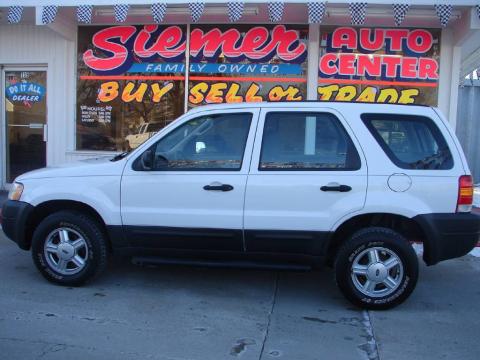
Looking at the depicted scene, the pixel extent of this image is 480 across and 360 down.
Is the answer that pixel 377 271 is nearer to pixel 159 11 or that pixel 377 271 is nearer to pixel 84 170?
pixel 84 170

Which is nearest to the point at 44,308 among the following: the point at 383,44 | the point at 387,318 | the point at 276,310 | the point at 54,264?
the point at 54,264

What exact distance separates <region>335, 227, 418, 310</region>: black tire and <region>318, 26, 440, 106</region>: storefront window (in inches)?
198

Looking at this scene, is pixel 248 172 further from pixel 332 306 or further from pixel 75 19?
pixel 75 19

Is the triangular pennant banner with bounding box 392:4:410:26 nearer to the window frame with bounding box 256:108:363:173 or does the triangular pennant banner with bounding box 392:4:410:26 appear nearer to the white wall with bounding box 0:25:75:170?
the window frame with bounding box 256:108:363:173

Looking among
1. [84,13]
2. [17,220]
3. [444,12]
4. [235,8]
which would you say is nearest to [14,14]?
[84,13]

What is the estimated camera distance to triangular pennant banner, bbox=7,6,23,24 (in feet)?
28.3

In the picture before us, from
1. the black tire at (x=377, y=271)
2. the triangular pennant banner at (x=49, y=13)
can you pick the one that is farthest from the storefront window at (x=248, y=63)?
the black tire at (x=377, y=271)

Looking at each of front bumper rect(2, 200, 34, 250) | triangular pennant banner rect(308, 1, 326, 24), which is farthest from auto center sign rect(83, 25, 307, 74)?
front bumper rect(2, 200, 34, 250)

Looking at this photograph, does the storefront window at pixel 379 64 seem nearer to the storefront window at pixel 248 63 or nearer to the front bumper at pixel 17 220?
the storefront window at pixel 248 63

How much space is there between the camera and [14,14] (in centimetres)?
866

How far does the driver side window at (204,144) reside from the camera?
4859 millimetres

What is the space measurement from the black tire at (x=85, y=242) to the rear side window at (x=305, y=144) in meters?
1.75

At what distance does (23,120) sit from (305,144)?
7560 mm

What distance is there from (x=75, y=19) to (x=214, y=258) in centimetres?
666
